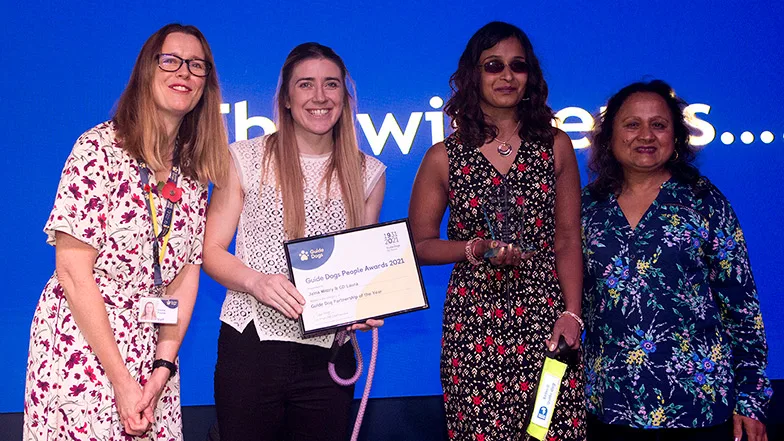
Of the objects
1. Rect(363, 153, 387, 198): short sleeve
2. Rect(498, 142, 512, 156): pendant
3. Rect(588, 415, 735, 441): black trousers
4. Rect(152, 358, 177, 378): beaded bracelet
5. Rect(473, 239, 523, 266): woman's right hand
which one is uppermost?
Rect(498, 142, 512, 156): pendant

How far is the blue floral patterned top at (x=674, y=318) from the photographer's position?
2488mm

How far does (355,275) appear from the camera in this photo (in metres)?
2.40

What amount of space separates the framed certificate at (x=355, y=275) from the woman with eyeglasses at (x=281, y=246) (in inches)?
2.1

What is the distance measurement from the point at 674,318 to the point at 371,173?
3.71 feet

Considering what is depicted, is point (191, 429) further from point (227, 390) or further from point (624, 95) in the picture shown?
point (624, 95)

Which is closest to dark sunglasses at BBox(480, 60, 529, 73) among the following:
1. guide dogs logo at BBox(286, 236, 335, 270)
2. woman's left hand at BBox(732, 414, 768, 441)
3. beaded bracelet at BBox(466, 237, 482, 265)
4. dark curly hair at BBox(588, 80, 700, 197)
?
dark curly hair at BBox(588, 80, 700, 197)

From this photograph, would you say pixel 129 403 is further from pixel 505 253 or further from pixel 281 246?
pixel 505 253

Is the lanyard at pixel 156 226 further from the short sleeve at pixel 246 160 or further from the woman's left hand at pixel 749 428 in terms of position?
the woman's left hand at pixel 749 428

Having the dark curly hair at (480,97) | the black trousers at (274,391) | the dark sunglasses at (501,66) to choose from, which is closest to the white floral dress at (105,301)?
the black trousers at (274,391)

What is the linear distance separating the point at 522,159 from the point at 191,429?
2615 millimetres

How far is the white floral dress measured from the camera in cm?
205

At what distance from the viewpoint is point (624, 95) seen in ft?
9.30

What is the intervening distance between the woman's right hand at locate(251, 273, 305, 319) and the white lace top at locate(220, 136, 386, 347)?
0.13m

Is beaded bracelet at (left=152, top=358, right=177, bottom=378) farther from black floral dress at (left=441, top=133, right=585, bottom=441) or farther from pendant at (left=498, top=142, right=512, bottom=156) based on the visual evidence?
pendant at (left=498, top=142, right=512, bottom=156)
